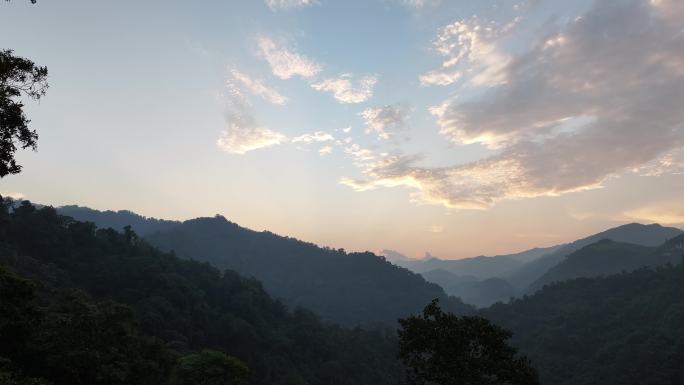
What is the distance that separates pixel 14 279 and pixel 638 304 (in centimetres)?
19664

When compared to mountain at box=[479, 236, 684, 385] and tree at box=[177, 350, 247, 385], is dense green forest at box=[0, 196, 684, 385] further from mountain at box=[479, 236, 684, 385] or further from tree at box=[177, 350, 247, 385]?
mountain at box=[479, 236, 684, 385]

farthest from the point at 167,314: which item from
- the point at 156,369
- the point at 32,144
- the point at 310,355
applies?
the point at 32,144

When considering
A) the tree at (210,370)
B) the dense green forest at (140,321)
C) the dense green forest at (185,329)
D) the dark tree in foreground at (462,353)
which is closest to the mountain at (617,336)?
the dense green forest at (185,329)

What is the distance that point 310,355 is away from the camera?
393ft

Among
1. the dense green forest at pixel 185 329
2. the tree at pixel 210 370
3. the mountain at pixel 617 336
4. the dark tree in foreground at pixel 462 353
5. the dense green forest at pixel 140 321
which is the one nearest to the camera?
the dark tree in foreground at pixel 462 353

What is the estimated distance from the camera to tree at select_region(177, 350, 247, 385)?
3569cm

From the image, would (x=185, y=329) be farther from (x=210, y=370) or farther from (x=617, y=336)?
(x=617, y=336)

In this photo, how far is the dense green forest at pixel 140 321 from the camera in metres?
29.5

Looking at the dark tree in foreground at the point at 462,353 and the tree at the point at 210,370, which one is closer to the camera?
the dark tree in foreground at the point at 462,353

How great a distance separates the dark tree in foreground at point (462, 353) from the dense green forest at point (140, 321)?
20.5 m

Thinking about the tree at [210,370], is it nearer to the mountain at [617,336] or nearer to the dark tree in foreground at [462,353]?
the dark tree in foreground at [462,353]

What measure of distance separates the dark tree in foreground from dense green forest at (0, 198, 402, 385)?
20.5m

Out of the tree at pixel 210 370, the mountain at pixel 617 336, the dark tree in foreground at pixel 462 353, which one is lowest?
the mountain at pixel 617 336

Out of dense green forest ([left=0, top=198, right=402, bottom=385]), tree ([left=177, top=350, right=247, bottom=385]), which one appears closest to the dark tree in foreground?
tree ([left=177, top=350, right=247, bottom=385])
